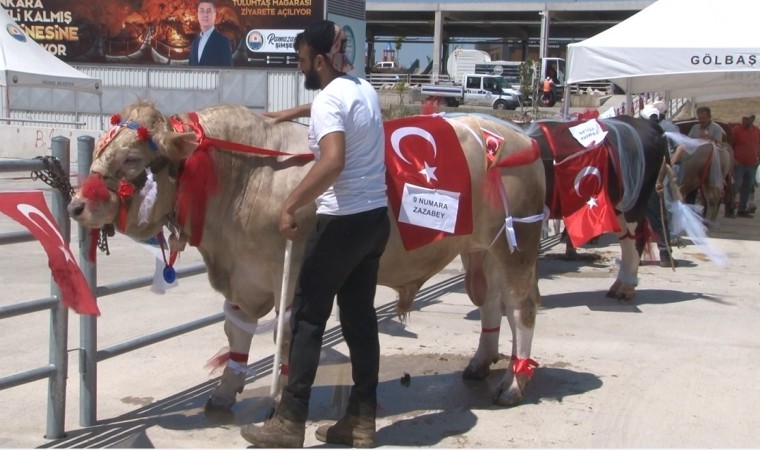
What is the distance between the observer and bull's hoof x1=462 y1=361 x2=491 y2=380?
18.2ft

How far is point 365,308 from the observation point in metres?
4.20

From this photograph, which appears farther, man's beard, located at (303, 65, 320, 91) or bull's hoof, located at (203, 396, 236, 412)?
bull's hoof, located at (203, 396, 236, 412)

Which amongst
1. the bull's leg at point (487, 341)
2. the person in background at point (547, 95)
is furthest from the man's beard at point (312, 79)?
the person in background at point (547, 95)

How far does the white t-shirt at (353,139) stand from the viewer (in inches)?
151

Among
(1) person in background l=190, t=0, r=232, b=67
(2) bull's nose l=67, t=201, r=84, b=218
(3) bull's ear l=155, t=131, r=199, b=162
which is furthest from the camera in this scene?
(1) person in background l=190, t=0, r=232, b=67

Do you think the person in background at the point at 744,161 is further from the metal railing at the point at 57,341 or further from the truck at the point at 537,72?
the truck at the point at 537,72

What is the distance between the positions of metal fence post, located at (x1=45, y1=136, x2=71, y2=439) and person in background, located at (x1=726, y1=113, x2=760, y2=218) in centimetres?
1356

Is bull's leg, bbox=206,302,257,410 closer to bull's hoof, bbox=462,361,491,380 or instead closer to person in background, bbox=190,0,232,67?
bull's hoof, bbox=462,361,491,380

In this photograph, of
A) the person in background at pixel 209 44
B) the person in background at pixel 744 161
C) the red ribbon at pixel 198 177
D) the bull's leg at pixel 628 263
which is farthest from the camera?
the person in background at pixel 209 44

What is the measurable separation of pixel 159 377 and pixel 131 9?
2377 centimetres

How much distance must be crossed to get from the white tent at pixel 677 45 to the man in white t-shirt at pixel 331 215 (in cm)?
872

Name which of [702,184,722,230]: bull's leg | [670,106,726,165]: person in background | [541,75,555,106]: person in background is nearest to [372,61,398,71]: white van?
[541,75,555,106]: person in background

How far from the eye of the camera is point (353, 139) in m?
3.92

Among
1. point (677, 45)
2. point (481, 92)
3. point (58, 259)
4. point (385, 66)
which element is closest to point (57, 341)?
point (58, 259)
